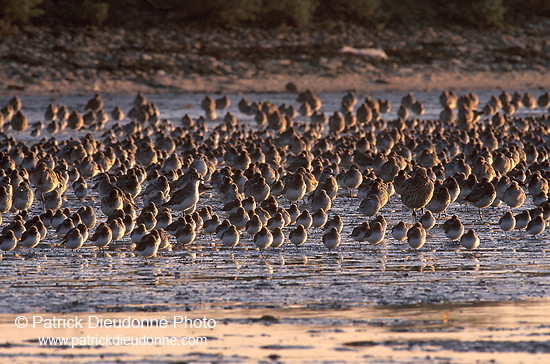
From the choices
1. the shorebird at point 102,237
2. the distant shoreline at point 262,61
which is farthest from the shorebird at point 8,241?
the distant shoreline at point 262,61

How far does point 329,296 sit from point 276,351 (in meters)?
2.32

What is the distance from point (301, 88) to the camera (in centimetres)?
4803

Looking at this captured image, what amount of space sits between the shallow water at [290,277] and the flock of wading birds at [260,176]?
270 millimetres

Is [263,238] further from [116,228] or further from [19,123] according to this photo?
[19,123]

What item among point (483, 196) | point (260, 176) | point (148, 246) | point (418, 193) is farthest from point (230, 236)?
point (483, 196)

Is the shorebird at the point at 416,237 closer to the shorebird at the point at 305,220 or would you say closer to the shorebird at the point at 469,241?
the shorebird at the point at 469,241

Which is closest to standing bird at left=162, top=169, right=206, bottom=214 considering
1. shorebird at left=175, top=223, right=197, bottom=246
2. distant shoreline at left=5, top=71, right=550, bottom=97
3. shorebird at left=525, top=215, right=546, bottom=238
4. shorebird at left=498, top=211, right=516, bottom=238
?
shorebird at left=175, top=223, right=197, bottom=246

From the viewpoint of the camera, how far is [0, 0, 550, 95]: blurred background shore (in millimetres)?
47656

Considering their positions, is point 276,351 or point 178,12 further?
point 178,12

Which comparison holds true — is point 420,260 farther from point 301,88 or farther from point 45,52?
point 45,52

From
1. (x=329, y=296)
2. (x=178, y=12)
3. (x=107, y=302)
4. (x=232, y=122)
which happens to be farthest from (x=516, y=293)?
(x=178, y=12)

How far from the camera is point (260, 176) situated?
66.0ft

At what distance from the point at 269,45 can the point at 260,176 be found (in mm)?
33903

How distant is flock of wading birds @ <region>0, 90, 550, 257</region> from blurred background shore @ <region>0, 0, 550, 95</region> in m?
10.4
